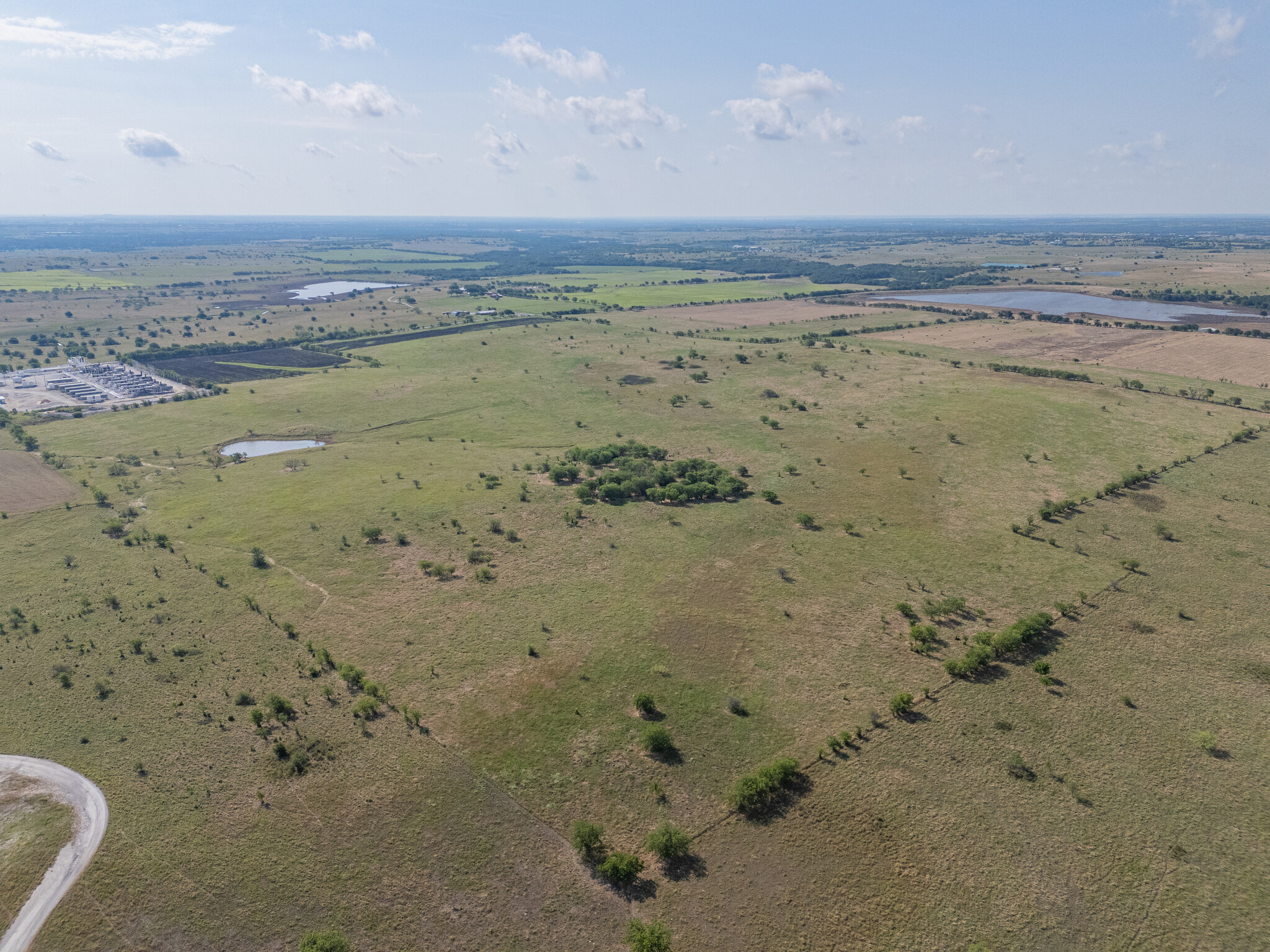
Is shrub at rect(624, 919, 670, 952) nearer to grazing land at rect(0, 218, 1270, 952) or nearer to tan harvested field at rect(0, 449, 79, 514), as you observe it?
grazing land at rect(0, 218, 1270, 952)

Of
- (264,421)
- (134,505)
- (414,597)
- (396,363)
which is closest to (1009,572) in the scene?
(414,597)

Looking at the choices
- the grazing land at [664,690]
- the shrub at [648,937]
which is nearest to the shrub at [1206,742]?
the grazing land at [664,690]

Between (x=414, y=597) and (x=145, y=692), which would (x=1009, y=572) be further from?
(x=145, y=692)

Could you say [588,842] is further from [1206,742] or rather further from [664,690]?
[1206,742]

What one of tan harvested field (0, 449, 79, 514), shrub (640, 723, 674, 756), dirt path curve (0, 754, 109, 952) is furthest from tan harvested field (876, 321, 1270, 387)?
tan harvested field (0, 449, 79, 514)

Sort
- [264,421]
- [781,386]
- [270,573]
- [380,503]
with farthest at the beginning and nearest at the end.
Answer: [781,386], [264,421], [380,503], [270,573]

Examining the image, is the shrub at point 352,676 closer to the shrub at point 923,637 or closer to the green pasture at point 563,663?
the green pasture at point 563,663
